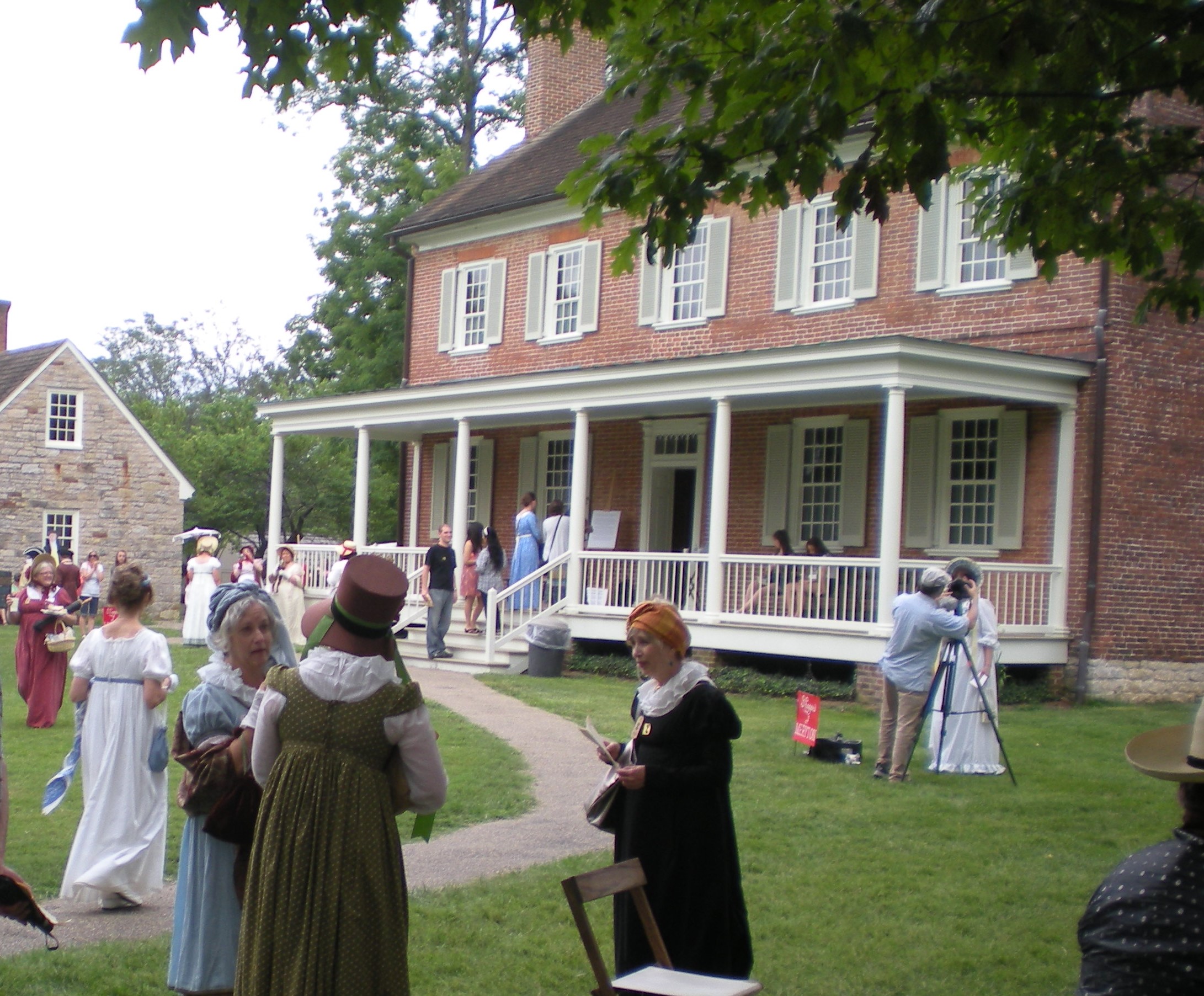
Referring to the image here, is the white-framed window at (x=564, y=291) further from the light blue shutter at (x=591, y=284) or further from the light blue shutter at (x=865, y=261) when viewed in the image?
the light blue shutter at (x=865, y=261)

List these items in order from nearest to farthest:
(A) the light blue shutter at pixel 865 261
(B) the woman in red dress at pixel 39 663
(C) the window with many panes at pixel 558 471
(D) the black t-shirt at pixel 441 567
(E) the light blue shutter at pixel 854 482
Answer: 1. (B) the woman in red dress at pixel 39 663
2. (A) the light blue shutter at pixel 865 261
3. (D) the black t-shirt at pixel 441 567
4. (E) the light blue shutter at pixel 854 482
5. (C) the window with many panes at pixel 558 471

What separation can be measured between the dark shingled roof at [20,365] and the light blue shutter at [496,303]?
17340 mm

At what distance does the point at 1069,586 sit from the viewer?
17.6 m

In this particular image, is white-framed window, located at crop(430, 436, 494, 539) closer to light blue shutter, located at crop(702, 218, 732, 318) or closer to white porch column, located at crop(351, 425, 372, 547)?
white porch column, located at crop(351, 425, 372, 547)

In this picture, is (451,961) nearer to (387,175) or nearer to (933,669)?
(933,669)

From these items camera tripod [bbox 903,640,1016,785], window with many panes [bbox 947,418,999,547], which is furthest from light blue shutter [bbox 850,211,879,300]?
camera tripod [bbox 903,640,1016,785]

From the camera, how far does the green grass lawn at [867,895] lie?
635 cm

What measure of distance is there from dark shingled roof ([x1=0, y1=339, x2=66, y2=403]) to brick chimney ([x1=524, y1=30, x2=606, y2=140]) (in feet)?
54.4

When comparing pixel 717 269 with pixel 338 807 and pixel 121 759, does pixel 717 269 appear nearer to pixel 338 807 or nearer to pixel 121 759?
pixel 121 759

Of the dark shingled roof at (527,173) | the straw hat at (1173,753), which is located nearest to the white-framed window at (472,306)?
the dark shingled roof at (527,173)

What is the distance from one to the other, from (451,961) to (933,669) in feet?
19.6

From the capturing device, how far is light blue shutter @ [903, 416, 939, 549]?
18.9 m

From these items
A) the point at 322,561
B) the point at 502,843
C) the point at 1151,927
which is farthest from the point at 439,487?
the point at 1151,927

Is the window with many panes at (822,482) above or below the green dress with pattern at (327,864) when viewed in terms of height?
above
